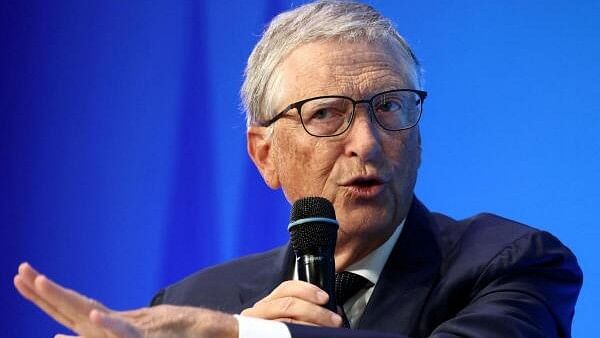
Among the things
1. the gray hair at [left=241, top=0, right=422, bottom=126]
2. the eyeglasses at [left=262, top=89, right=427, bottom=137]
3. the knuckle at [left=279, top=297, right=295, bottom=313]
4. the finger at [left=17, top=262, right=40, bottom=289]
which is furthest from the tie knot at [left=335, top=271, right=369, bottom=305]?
the finger at [left=17, top=262, right=40, bottom=289]

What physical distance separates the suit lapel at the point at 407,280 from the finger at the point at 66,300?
2.38 feet

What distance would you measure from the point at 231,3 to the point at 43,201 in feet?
2.54

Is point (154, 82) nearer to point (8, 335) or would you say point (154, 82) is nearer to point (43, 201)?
point (43, 201)

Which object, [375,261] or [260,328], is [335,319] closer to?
[260,328]

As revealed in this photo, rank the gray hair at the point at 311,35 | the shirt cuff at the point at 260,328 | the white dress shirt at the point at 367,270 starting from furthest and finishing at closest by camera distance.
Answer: the gray hair at the point at 311,35 → the white dress shirt at the point at 367,270 → the shirt cuff at the point at 260,328

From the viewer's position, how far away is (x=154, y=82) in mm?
3035

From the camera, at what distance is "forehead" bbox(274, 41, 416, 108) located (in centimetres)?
211

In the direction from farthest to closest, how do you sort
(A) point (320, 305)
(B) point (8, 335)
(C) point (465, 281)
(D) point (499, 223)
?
(B) point (8, 335), (D) point (499, 223), (C) point (465, 281), (A) point (320, 305)

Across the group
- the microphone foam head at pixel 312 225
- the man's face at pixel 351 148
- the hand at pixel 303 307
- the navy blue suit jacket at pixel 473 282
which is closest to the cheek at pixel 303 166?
the man's face at pixel 351 148

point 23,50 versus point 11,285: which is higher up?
point 23,50

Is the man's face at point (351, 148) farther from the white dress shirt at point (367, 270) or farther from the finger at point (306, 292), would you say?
the finger at point (306, 292)

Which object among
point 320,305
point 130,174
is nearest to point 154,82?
point 130,174

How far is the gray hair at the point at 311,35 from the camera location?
218 centimetres

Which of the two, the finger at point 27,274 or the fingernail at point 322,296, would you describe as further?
the fingernail at point 322,296
